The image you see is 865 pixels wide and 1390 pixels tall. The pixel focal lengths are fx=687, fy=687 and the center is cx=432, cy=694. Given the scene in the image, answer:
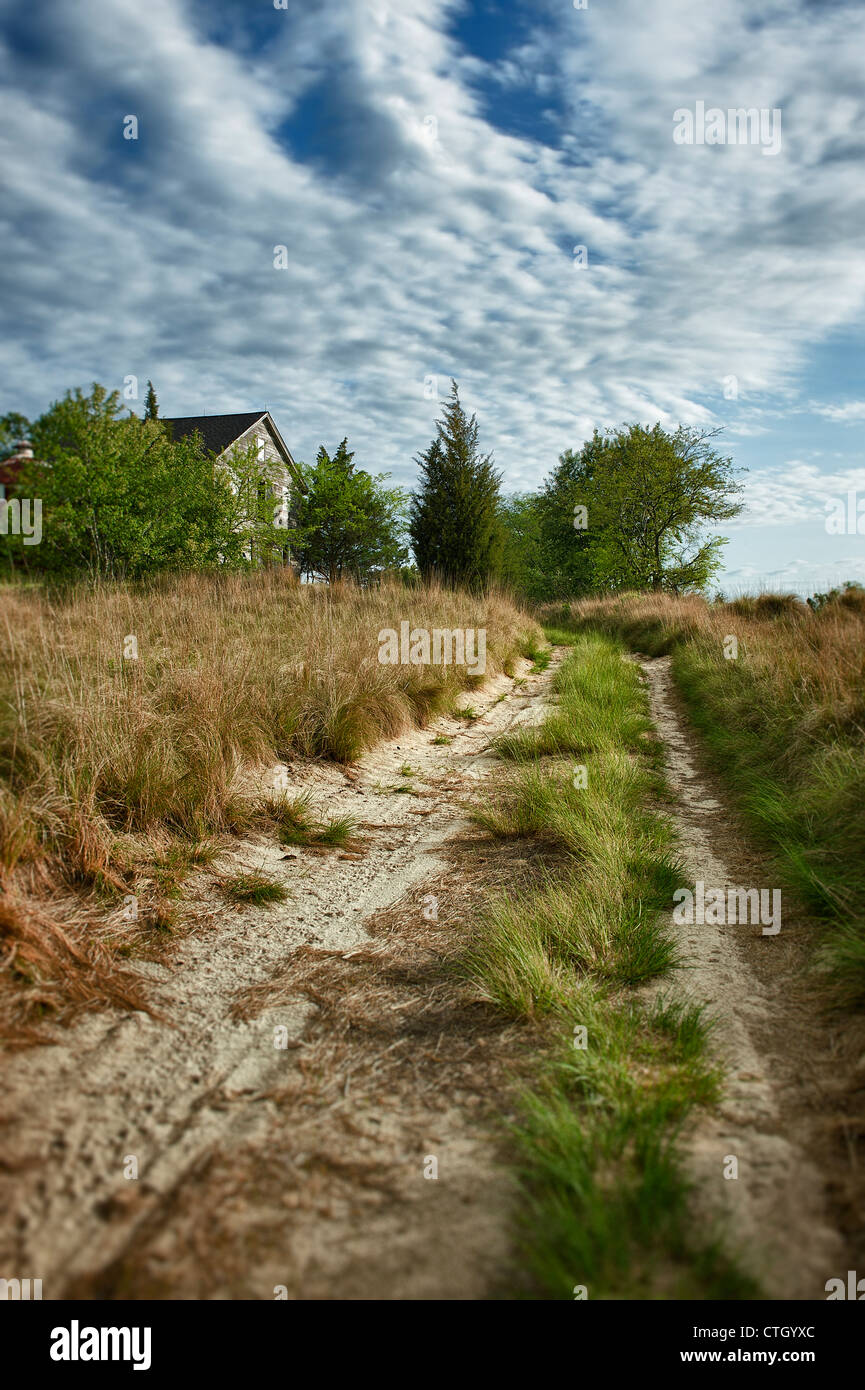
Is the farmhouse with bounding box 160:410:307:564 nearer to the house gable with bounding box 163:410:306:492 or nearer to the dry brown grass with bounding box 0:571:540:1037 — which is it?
the house gable with bounding box 163:410:306:492

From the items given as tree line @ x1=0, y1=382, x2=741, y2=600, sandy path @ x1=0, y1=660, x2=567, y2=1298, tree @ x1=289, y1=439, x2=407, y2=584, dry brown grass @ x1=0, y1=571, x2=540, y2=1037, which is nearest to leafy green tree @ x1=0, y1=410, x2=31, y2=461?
tree line @ x1=0, y1=382, x2=741, y2=600

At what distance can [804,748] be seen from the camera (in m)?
5.39

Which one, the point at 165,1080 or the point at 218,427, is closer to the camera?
the point at 165,1080

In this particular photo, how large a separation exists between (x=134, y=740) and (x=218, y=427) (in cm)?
3518

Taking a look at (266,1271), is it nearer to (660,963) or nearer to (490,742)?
(660,963)

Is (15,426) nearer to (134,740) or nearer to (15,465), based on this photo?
(15,465)

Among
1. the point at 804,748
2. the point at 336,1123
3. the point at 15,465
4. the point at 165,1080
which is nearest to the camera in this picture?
the point at 336,1123

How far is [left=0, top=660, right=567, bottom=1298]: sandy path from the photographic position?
1.73 m

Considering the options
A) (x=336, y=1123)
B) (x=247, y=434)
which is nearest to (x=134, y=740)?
(x=336, y=1123)

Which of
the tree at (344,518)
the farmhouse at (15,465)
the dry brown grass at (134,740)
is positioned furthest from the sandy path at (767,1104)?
the tree at (344,518)

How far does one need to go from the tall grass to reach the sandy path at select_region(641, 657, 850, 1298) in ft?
0.75

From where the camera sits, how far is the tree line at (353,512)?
433 inches
